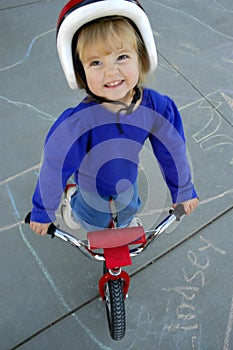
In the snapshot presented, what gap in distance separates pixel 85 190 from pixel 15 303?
2.57 ft

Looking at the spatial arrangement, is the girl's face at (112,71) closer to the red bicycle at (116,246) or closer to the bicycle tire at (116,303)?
the red bicycle at (116,246)

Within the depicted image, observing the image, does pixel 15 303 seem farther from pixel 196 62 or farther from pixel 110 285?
pixel 196 62

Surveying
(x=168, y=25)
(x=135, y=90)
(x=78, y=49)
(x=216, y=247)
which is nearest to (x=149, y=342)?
(x=216, y=247)

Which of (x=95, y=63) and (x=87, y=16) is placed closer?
(x=87, y=16)

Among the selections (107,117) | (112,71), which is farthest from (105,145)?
(112,71)

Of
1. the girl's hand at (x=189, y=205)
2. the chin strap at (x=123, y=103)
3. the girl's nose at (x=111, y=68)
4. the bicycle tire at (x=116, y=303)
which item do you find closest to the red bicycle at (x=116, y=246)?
the bicycle tire at (x=116, y=303)

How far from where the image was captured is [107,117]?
5.43 feet

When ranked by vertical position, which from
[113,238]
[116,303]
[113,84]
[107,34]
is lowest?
[116,303]

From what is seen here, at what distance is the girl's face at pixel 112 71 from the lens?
1460 mm

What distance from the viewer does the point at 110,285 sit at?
73.2 inches

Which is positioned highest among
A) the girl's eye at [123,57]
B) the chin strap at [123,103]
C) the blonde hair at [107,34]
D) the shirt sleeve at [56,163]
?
the blonde hair at [107,34]

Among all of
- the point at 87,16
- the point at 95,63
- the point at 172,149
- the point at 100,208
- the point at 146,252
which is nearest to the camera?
the point at 87,16

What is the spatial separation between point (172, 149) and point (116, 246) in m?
0.54

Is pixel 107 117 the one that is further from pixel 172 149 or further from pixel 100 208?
pixel 100 208
